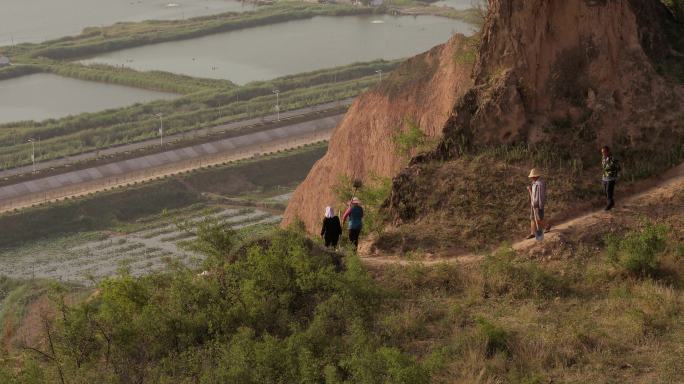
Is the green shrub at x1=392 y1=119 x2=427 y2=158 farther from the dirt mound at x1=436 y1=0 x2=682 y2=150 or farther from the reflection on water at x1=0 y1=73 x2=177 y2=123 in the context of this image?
the reflection on water at x1=0 y1=73 x2=177 y2=123

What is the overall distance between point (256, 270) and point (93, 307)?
6.22 feet

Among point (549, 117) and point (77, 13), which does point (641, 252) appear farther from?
point (77, 13)

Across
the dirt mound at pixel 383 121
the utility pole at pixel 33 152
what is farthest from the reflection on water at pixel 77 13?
the dirt mound at pixel 383 121

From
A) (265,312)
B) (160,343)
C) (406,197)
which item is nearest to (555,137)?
(406,197)

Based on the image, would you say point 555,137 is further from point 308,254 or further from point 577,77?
point 308,254

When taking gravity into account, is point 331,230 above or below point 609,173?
below

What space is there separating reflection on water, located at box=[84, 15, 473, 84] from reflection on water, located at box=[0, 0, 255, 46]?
9601mm

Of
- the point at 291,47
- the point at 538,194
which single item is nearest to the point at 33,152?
the point at 291,47

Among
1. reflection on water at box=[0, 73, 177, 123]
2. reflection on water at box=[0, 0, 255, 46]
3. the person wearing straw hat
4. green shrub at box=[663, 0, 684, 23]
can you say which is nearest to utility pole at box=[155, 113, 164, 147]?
reflection on water at box=[0, 73, 177, 123]

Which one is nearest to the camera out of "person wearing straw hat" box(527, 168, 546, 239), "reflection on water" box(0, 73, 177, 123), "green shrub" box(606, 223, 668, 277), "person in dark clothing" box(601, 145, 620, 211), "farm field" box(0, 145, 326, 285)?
"green shrub" box(606, 223, 668, 277)

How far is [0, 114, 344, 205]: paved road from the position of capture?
54656mm

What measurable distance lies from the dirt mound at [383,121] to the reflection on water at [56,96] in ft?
152

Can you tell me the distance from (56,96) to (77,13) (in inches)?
1183

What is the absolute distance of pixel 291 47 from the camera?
8762cm
